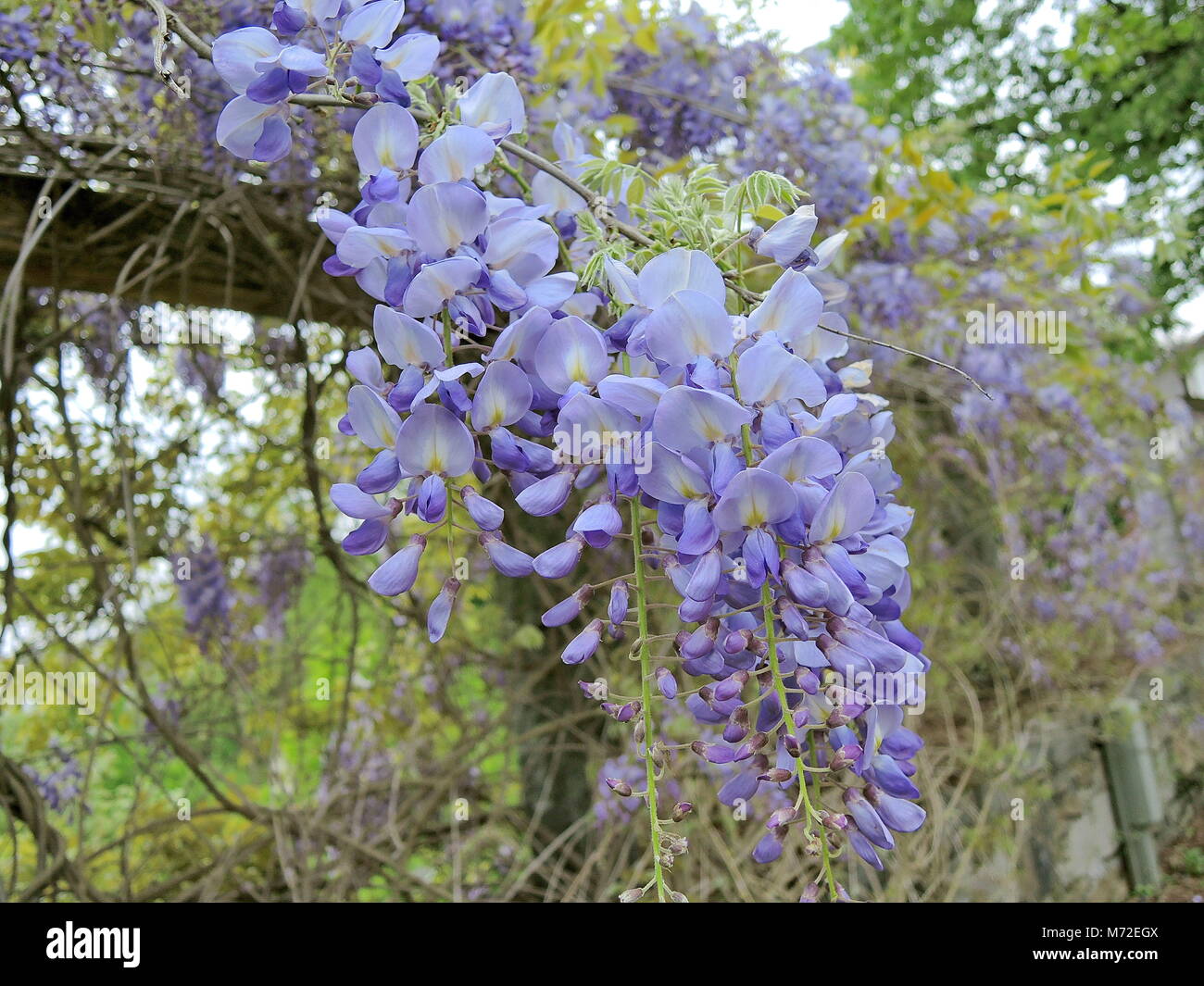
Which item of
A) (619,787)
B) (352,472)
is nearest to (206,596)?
(352,472)

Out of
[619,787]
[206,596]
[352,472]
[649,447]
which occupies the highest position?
[352,472]

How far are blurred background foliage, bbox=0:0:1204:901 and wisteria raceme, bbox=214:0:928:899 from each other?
826 mm

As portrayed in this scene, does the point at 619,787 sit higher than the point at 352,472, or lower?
lower

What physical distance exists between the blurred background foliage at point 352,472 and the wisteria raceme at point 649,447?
0.83 meters

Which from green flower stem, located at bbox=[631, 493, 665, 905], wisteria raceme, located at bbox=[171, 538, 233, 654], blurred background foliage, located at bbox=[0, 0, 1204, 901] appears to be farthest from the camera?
wisteria raceme, located at bbox=[171, 538, 233, 654]

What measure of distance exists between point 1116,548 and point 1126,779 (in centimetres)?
83

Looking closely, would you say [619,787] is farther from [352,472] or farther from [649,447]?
[352,472]

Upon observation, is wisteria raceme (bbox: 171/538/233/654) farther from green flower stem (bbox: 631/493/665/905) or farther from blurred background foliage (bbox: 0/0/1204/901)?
green flower stem (bbox: 631/493/665/905)

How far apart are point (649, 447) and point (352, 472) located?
77.2 inches

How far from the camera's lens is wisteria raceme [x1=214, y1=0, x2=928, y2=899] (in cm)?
51

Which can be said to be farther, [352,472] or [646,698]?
[352,472]

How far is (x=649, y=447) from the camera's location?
20.3 inches

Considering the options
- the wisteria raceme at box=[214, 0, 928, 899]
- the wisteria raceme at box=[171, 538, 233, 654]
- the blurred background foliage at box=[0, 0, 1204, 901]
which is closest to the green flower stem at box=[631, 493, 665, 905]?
the wisteria raceme at box=[214, 0, 928, 899]
